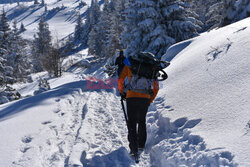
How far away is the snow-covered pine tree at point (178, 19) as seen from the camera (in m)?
13.5

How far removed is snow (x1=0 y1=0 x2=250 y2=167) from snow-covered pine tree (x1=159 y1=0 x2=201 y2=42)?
6.88 meters

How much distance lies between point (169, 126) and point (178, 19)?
36.3 ft

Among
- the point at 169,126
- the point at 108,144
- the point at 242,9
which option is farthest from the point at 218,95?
the point at 242,9

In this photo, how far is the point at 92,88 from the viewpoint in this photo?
428 inches

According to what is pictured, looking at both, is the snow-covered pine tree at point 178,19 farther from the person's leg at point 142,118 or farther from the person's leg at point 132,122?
the person's leg at point 132,122

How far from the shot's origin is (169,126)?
4.82 meters

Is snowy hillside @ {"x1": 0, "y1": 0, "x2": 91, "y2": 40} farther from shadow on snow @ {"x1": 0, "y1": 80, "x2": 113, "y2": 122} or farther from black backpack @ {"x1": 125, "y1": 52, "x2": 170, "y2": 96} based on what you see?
black backpack @ {"x1": 125, "y1": 52, "x2": 170, "y2": 96}

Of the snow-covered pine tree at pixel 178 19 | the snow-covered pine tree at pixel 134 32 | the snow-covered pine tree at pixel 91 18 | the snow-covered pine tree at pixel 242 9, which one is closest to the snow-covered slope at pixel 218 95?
the snow-covered pine tree at pixel 242 9

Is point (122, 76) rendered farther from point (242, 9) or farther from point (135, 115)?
point (242, 9)

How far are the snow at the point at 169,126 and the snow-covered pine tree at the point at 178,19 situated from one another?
688cm

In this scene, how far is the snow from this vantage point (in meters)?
3.53

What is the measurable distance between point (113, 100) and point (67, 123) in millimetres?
3003

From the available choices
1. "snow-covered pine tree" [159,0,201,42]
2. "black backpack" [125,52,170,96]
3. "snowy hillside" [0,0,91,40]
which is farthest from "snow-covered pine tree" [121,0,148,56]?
"snowy hillside" [0,0,91,40]

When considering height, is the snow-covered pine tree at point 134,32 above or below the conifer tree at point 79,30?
above
